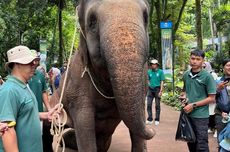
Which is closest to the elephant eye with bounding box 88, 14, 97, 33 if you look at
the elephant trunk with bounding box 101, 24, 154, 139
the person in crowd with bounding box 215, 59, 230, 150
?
the elephant trunk with bounding box 101, 24, 154, 139

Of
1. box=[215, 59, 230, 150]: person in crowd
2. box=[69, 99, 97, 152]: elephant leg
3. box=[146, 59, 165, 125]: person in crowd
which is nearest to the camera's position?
box=[69, 99, 97, 152]: elephant leg

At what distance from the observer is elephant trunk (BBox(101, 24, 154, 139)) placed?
145 inches

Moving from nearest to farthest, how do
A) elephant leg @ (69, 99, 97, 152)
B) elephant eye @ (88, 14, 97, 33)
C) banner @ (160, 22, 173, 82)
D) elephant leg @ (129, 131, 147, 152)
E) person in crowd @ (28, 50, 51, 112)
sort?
elephant eye @ (88, 14, 97, 33) < elephant leg @ (69, 99, 97, 152) < elephant leg @ (129, 131, 147, 152) < person in crowd @ (28, 50, 51, 112) < banner @ (160, 22, 173, 82)

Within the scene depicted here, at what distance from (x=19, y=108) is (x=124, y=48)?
1.03 meters

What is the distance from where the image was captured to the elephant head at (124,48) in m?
3.70

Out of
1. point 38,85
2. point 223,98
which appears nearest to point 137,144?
point 223,98

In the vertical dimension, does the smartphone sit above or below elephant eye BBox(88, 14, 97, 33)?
below

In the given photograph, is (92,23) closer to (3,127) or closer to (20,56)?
(20,56)

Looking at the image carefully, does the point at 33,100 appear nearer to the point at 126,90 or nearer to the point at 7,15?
the point at 126,90

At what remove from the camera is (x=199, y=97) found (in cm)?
604

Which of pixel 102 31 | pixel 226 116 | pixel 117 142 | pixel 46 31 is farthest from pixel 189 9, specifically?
pixel 102 31

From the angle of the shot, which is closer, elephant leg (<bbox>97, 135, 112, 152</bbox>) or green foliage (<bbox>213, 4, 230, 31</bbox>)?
elephant leg (<bbox>97, 135, 112, 152</bbox>)

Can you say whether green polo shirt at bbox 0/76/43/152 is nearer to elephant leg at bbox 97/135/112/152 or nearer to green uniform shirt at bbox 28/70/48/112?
elephant leg at bbox 97/135/112/152

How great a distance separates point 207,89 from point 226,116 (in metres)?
0.48
